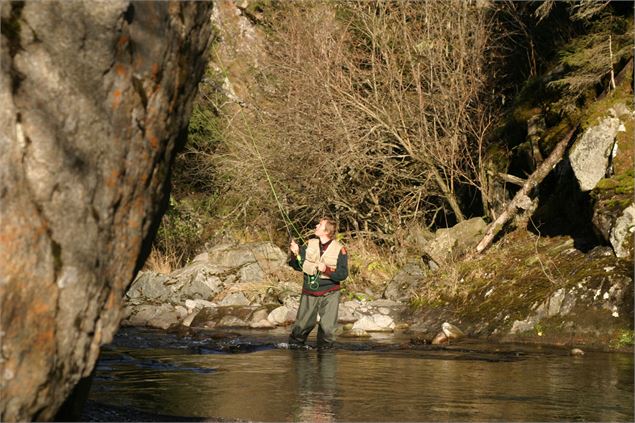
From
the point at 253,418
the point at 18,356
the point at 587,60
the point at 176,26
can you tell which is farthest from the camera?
the point at 587,60

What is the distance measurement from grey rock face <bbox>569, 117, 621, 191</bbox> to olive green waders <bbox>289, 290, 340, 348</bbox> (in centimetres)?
469

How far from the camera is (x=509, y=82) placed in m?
22.4

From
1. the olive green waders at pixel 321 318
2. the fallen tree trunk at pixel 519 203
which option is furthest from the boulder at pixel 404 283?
the olive green waders at pixel 321 318

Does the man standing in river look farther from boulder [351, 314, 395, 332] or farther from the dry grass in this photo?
the dry grass

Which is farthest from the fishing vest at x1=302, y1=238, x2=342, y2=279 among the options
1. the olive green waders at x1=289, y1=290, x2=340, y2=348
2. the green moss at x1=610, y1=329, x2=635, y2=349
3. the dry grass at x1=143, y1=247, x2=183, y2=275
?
the dry grass at x1=143, y1=247, x2=183, y2=275

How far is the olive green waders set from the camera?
1398 centimetres

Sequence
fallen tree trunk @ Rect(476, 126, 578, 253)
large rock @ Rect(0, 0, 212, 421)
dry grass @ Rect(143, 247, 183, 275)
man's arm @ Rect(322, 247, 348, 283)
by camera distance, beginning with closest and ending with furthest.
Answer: large rock @ Rect(0, 0, 212, 421), man's arm @ Rect(322, 247, 348, 283), fallen tree trunk @ Rect(476, 126, 578, 253), dry grass @ Rect(143, 247, 183, 275)

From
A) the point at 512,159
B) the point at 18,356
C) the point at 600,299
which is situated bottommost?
the point at 18,356

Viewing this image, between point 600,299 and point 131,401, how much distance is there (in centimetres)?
813

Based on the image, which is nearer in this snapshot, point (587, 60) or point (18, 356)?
point (18, 356)

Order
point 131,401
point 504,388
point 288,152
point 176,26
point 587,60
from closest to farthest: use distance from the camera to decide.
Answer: point 176,26 < point 131,401 < point 504,388 < point 587,60 < point 288,152

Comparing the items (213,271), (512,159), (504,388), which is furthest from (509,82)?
Answer: (504,388)

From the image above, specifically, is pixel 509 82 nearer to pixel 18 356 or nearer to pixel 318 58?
pixel 318 58

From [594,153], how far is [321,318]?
5347 millimetres
